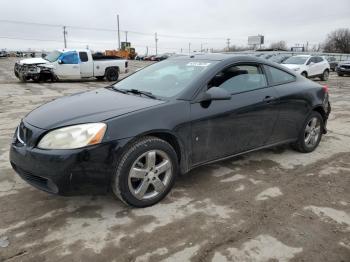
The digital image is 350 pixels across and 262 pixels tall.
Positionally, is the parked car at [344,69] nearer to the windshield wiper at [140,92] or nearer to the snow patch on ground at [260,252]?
the windshield wiper at [140,92]

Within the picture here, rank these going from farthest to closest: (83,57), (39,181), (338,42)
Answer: (338,42) → (83,57) → (39,181)

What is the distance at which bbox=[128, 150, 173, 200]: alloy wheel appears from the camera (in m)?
3.18

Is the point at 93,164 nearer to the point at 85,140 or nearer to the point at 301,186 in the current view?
the point at 85,140

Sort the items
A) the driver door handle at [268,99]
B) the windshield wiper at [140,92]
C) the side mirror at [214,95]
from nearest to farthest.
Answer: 1. the side mirror at [214,95]
2. the windshield wiper at [140,92]
3. the driver door handle at [268,99]

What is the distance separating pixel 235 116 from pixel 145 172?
1296mm

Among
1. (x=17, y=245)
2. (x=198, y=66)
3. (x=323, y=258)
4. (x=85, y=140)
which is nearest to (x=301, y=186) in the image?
(x=323, y=258)

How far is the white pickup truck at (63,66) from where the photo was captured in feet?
50.8

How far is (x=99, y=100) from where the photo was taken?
366cm

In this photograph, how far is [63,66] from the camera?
15.9 m

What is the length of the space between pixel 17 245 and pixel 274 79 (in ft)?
11.4

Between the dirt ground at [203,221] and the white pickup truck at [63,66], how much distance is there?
12.1 metres

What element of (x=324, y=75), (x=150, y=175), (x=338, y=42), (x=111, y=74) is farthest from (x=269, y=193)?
(x=338, y=42)

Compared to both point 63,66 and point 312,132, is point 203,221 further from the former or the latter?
point 63,66

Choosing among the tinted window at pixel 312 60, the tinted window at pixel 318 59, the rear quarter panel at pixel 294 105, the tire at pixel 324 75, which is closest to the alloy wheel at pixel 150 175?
the rear quarter panel at pixel 294 105
